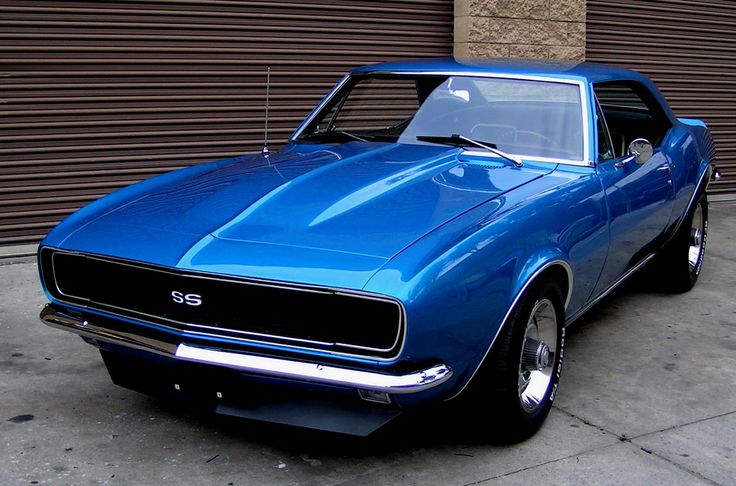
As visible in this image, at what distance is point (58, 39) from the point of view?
6.54 meters

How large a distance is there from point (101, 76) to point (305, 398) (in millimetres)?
4327

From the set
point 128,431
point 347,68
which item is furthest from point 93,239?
point 347,68

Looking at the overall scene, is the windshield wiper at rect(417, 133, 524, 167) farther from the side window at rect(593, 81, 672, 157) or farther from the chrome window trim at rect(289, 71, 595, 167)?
the side window at rect(593, 81, 672, 157)

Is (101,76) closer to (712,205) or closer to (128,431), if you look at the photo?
(128,431)

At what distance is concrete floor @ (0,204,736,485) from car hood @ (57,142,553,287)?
0.72 m

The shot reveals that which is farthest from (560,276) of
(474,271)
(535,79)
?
(535,79)

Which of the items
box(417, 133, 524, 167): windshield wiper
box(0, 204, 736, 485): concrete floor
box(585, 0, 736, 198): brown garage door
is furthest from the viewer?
box(585, 0, 736, 198): brown garage door

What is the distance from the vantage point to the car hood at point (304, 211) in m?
3.17

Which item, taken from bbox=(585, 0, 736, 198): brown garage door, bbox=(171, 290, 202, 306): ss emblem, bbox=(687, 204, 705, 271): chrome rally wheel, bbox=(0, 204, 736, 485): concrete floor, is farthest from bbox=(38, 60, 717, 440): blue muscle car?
bbox=(585, 0, 736, 198): brown garage door

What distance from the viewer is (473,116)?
15.0 ft

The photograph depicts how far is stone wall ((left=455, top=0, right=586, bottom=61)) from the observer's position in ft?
27.5

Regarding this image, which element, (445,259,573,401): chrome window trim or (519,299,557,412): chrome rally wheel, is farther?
(519,299,557,412): chrome rally wheel

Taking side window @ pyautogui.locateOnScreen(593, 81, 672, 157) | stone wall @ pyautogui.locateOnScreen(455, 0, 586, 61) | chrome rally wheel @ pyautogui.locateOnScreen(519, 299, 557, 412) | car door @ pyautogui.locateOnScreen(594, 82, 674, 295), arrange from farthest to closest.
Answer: stone wall @ pyautogui.locateOnScreen(455, 0, 586, 61)
side window @ pyautogui.locateOnScreen(593, 81, 672, 157)
car door @ pyautogui.locateOnScreen(594, 82, 674, 295)
chrome rally wheel @ pyautogui.locateOnScreen(519, 299, 557, 412)

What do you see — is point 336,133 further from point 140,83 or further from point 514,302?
point 140,83
